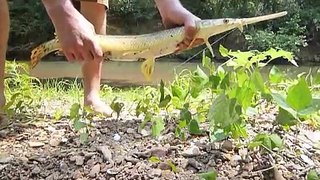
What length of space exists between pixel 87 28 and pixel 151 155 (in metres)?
0.34

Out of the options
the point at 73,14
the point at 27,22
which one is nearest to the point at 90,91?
the point at 73,14

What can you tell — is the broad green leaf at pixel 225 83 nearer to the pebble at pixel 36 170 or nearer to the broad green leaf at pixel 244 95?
the broad green leaf at pixel 244 95

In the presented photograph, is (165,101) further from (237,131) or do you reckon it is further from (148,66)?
(237,131)

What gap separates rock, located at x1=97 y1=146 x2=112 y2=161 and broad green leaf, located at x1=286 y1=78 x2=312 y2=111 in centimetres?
49

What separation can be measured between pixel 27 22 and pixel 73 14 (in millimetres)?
10439

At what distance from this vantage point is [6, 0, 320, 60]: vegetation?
1078cm

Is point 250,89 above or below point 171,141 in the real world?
above

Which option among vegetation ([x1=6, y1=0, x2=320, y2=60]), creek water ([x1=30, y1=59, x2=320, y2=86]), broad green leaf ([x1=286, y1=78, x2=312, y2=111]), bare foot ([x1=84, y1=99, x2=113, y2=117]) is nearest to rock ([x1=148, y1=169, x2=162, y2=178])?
broad green leaf ([x1=286, y1=78, x2=312, y2=111])

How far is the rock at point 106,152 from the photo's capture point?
1.50 m

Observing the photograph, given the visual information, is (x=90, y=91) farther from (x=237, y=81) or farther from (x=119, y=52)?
(x=237, y=81)

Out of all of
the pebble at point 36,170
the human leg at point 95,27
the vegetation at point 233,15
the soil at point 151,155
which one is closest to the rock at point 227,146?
the soil at point 151,155

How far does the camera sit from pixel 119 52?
1655 millimetres

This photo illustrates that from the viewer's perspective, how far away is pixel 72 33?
1.40 metres

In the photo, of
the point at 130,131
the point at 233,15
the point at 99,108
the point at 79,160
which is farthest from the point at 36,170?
the point at 233,15
